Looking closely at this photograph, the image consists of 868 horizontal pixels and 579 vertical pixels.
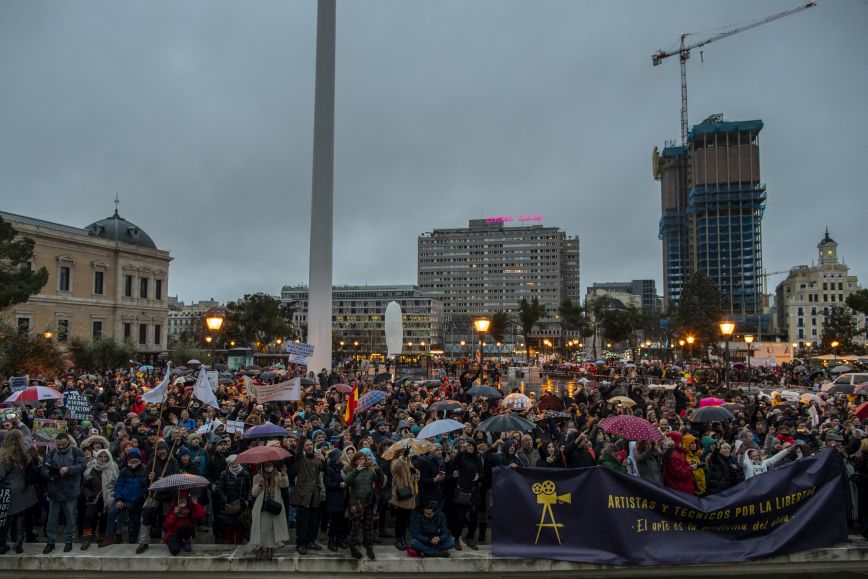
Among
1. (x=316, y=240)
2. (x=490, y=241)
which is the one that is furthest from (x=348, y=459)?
(x=490, y=241)

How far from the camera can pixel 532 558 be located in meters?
8.61

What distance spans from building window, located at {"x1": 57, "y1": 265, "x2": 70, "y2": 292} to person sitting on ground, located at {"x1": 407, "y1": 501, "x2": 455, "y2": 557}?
6559 cm

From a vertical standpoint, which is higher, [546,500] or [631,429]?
[631,429]

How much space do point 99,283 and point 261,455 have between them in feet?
223

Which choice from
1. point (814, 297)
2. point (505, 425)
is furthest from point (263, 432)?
point (814, 297)

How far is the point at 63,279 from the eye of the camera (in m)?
62.5

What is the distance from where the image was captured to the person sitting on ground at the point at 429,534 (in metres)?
8.87

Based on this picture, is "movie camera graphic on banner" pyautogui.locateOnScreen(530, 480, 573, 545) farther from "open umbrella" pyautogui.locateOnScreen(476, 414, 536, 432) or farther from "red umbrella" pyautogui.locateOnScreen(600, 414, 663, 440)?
"open umbrella" pyautogui.locateOnScreen(476, 414, 536, 432)

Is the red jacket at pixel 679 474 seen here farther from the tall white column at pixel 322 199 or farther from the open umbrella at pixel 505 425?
the tall white column at pixel 322 199

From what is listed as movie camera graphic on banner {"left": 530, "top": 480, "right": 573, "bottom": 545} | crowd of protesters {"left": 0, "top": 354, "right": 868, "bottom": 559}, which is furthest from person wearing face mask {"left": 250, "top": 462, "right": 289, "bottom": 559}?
movie camera graphic on banner {"left": 530, "top": 480, "right": 573, "bottom": 545}

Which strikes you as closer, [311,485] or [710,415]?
[311,485]

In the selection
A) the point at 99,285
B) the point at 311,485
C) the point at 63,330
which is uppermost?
the point at 99,285

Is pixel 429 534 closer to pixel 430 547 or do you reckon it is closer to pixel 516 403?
pixel 430 547

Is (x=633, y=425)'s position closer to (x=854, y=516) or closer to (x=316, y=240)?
(x=854, y=516)
